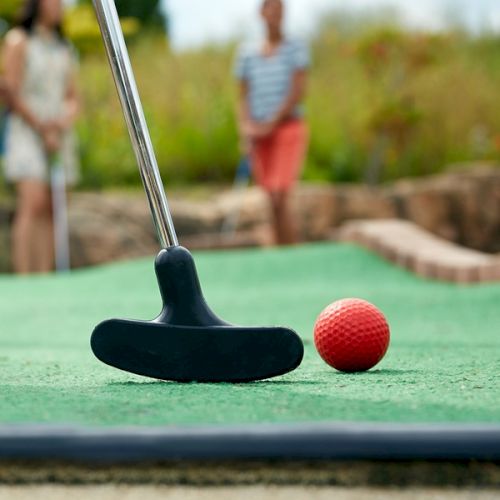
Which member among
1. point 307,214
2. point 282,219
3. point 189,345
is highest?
point 189,345

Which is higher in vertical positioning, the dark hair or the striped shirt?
the dark hair

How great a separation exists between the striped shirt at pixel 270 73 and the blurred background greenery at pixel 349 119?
4508mm

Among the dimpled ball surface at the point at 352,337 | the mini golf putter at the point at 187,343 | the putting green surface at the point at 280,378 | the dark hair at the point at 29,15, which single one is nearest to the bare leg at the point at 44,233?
the putting green surface at the point at 280,378

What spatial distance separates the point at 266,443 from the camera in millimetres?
1353

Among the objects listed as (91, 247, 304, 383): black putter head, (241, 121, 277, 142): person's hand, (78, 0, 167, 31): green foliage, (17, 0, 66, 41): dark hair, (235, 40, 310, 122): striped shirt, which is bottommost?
(241, 121, 277, 142): person's hand

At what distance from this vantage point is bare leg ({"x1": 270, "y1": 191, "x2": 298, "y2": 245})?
7258 mm

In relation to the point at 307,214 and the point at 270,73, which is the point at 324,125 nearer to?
the point at 307,214

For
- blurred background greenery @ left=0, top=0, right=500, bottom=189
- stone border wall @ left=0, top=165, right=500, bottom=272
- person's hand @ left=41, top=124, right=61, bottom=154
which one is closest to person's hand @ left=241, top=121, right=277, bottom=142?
person's hand @ left=41, top=124, right=61, bottom=154

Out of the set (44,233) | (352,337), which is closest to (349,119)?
(44,233)

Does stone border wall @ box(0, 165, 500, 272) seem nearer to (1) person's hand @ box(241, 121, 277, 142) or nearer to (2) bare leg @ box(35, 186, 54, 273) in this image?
(1) person's hand @ box(241, 121, 277, 142)

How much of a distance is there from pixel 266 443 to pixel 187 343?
0.51 meters

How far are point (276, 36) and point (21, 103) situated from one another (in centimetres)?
180

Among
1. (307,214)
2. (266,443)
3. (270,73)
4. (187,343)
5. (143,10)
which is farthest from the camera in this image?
(143,10)

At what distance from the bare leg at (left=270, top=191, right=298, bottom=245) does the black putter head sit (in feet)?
17.7
